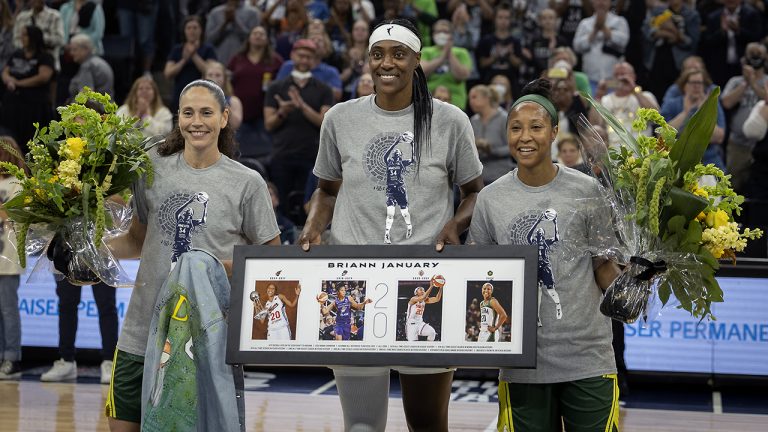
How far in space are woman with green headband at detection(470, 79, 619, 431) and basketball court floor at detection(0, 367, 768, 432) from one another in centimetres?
275

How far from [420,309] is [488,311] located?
9.2 inches

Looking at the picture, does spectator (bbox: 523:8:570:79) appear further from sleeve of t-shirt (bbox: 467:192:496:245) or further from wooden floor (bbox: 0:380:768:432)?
sleeve of t-shirt (bbox: 467:192:496:245)

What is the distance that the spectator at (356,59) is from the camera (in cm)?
1062

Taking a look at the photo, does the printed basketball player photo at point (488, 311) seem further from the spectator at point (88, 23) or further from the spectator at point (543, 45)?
the spectator at point (88, 23)

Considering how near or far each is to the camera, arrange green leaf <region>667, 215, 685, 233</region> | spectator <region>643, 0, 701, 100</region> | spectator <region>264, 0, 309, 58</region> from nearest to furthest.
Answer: green leaf <region>667, 215, 685, 233</region>, spectator <region>643, 0, 701, 100</region>, spectator <region>264, 0, 309, 58</region>

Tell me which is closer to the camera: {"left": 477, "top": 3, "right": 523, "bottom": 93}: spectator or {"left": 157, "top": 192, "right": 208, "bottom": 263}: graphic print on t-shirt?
{"left": 157, "top": 192, "right": 208, "bottom": 263}: graphic print on t-shirt

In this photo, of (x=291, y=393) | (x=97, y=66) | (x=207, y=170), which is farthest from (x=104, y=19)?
(x=207, y=170)

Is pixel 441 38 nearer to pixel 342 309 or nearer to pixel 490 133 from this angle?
pixel 490 133

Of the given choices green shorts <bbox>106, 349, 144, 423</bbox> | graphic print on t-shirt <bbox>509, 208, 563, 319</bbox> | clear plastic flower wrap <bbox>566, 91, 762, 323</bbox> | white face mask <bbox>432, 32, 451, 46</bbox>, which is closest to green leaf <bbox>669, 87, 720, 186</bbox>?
clear plastic flower wrap <bbox>566, 91, 762, 323</bbox>

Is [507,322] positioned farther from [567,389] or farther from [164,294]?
[164,294]

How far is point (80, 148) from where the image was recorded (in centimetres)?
404

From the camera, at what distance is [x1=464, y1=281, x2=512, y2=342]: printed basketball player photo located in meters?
3.71

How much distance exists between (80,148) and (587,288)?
74.4 inches

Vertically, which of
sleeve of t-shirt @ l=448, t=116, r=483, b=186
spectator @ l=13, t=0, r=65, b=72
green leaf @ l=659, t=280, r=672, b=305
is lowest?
green leaf @ l=659, t=280, r=672, b=305
